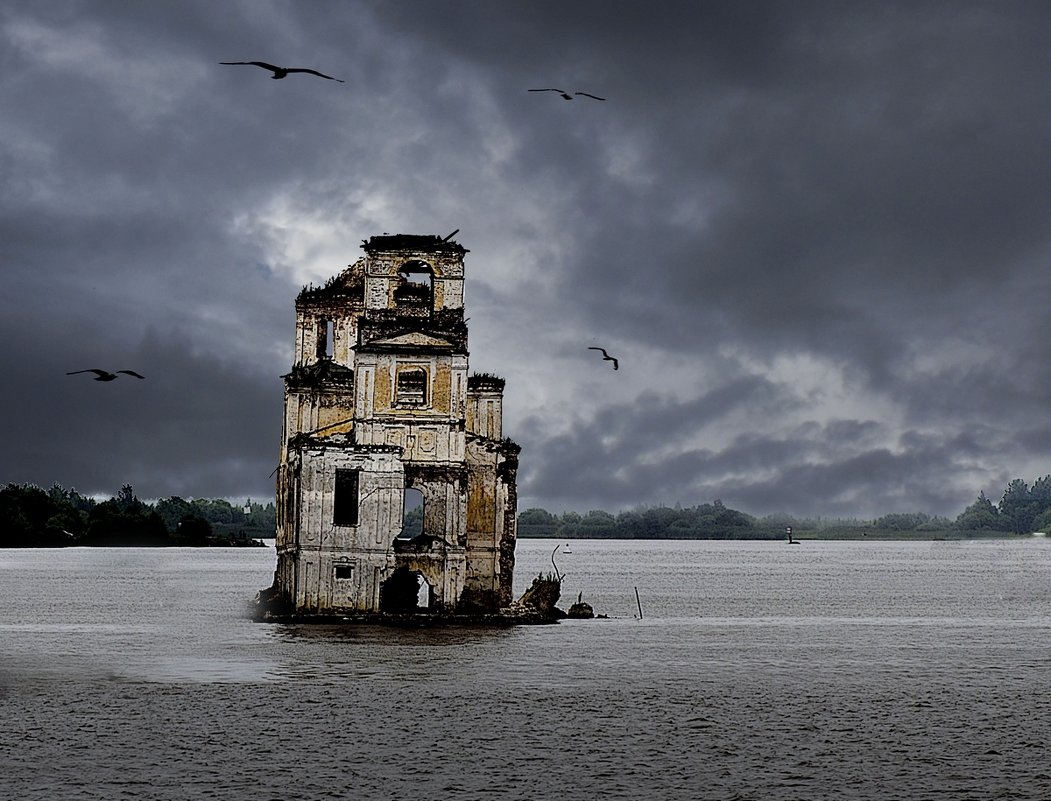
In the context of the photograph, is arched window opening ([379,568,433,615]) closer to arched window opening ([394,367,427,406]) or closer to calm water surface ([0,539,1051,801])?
calm water surface ([0,539,1051,801])

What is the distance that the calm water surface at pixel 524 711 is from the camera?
1137 inches

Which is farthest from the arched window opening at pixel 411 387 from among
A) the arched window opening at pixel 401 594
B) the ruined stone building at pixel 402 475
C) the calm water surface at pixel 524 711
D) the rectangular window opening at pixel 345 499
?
the calm water surface at pixel 524 711

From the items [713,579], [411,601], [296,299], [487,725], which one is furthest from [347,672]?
[713,579]

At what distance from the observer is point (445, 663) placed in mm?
47938

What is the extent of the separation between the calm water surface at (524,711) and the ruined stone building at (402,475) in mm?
2604

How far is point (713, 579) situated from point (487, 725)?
11910 cm

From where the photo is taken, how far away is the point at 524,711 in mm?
38375

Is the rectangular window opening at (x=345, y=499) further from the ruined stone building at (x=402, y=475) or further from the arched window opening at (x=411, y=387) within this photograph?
the arched window opening at (x=411, y=387)

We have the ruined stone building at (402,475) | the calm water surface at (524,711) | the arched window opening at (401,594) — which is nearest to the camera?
the calm water surface at (524,711)

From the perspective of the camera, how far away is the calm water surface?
28.9m

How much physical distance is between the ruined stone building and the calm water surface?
2604 millimetres

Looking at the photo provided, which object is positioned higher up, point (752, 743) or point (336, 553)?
point (336, 553)

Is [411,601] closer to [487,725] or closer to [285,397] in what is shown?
[285,397]

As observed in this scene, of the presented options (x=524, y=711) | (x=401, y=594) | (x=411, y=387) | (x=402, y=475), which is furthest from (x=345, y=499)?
(x=524, y=711)
